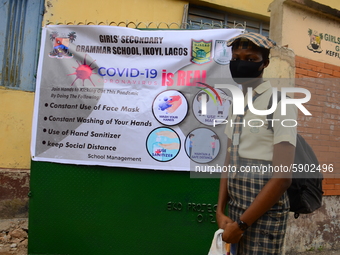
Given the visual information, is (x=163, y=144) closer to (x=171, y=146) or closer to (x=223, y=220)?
(x=171, y=146)

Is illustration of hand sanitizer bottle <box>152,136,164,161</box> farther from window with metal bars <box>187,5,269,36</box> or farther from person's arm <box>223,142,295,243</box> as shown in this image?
window with metal bars <box>187,5,269,36</box>

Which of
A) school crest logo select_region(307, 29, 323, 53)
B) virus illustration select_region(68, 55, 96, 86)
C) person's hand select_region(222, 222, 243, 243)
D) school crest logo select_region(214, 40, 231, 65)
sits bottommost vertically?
person's hand select_region(222, 222, 243, 243)

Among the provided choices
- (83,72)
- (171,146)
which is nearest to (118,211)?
(171,146)

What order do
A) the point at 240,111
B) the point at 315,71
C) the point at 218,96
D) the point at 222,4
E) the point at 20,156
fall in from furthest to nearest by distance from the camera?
the point at 222,4, the point at 20,156, the point at 315,71, the point at 218,96, the point at 240,111

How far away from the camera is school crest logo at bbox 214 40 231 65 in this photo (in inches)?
121

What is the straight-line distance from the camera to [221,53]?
308 centimetres

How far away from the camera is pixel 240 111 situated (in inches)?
68.1

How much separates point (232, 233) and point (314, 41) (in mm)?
3399

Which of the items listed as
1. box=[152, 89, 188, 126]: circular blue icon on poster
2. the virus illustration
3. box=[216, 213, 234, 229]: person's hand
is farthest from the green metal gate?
box=[216, 213, 234, 229]: person's hand

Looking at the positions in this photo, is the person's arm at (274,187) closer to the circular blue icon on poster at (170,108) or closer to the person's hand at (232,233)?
the person's hand at (232,233)

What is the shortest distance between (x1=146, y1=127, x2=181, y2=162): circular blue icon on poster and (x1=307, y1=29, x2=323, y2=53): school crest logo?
2.28m

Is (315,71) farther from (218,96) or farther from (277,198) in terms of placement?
(277,198)

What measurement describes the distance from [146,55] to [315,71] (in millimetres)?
2265

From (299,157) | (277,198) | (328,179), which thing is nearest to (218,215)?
(277,198)
